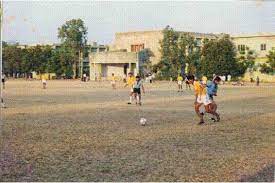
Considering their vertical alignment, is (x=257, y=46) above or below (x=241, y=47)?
above

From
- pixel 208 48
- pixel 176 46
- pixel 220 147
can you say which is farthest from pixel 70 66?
pixel 220 147

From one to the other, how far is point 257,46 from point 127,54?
20137 millimetres

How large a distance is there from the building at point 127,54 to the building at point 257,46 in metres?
4.20

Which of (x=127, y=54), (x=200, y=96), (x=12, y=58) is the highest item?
→ (x=127, y=54)

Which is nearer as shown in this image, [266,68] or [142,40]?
[266,68]

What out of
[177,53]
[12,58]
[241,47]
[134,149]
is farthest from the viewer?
[12,58]

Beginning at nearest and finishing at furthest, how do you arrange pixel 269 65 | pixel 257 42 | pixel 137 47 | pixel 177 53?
pixel 269 65
pixel 177 53
pixel 257 42
pixel 137 47

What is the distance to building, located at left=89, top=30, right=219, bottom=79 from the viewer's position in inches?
3145

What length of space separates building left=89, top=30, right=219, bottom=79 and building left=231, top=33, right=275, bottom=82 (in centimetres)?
420

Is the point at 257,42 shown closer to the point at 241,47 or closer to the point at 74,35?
the point at 241,47

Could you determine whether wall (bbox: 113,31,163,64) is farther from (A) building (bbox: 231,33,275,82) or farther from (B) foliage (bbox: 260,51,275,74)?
(B) foliage (bbox: 260,51,275,74)

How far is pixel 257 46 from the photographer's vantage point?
248 ft

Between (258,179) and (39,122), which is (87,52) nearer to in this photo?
(39,122)

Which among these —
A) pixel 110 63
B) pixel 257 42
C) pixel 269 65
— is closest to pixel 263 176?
pixel 269 65
